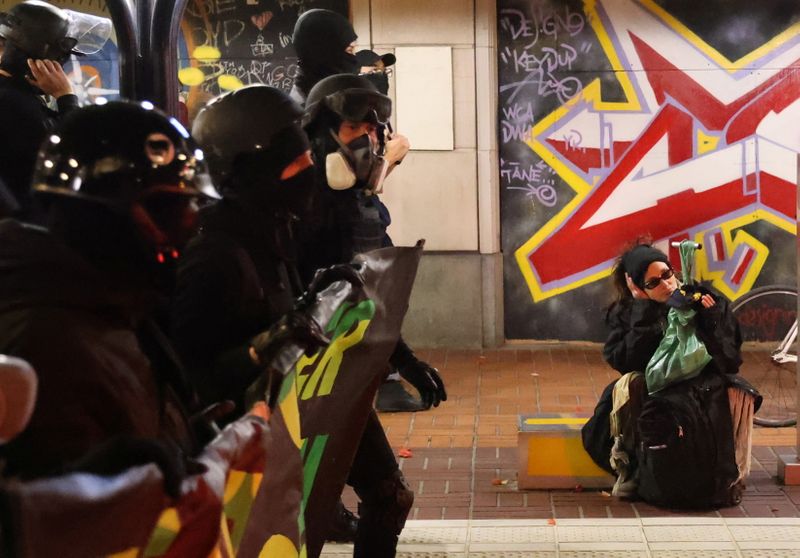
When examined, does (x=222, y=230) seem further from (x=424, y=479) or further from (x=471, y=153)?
(x=471, y=153)

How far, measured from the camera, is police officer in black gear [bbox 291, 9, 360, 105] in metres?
6.16

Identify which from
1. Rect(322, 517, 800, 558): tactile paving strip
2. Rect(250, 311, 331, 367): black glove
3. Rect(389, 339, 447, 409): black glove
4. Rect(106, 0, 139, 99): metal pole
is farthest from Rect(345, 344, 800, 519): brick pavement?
Rect(250, 311, 331, 367): black glove

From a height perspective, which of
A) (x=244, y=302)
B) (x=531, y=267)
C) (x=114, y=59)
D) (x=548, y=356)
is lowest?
(x=548, y=356)

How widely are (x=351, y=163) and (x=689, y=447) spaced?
7.95 ft

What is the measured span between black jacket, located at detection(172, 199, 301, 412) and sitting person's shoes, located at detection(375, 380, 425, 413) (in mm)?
4858

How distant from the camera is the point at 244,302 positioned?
329 cm

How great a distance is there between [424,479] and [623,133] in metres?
4.59

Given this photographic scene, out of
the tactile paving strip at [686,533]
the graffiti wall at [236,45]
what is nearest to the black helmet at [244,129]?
the tactile paving strip at [686,533]

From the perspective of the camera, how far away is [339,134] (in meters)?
4.67

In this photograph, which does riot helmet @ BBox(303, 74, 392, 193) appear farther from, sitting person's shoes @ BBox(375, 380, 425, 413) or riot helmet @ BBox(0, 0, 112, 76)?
sitting person's shoes @ BBox(375, 380, 425, 413)

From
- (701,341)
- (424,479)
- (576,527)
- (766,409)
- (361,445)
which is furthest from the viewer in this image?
(766,409)

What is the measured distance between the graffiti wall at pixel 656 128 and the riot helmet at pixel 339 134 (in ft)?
18.6

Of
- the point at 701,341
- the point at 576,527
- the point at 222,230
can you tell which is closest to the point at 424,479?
the point at 576,527

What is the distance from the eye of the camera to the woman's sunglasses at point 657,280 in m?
6.17
